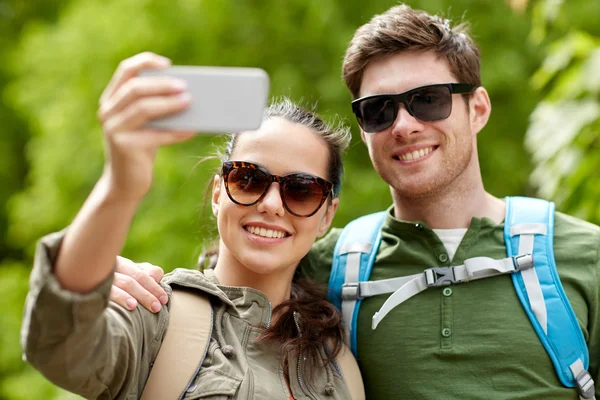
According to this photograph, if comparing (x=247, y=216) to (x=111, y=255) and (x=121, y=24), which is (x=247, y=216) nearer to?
(x=111, y=255)

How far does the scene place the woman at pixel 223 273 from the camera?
1686 millimetres

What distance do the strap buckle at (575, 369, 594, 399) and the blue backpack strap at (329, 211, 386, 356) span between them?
858mm

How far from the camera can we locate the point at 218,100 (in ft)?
5.38

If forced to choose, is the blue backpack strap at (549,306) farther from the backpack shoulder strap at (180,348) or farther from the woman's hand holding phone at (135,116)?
the woman's hand holding phone at (135,116)

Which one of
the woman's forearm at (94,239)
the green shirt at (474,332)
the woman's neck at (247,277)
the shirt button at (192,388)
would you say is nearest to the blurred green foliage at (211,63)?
the green shirt at (474,332)

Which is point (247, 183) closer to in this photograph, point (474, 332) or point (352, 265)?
point (352, 265)

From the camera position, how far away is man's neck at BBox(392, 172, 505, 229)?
3.30 m

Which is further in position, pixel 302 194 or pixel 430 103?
pixel 430 103

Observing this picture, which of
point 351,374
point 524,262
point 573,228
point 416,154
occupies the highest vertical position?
point 416,154

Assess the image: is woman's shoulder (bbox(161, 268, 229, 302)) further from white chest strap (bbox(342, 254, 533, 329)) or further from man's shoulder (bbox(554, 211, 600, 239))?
man's shoulder (bbox(554, 211, 600, 239))

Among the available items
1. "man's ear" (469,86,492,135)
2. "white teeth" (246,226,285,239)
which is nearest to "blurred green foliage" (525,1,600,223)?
"man's ear" (469,86,492,135)

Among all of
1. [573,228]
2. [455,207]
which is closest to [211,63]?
[455,207]

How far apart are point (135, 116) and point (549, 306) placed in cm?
192

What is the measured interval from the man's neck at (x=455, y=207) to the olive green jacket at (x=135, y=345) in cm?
91
